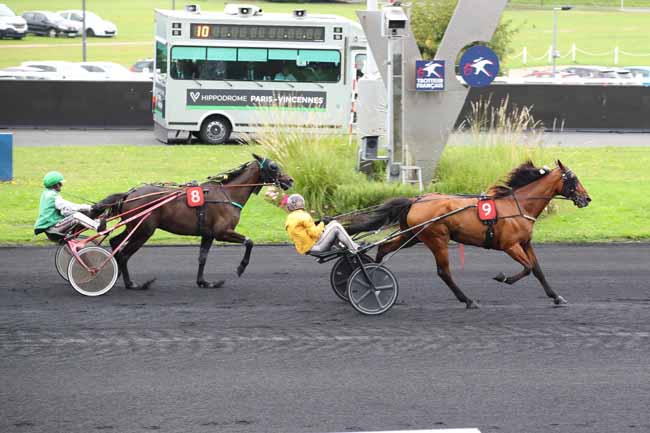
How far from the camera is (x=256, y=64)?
27.3m

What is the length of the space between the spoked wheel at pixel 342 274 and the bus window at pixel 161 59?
1659 cm

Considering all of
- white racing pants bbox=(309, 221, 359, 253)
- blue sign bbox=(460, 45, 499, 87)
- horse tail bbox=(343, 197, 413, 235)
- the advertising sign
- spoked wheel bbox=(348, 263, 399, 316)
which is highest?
blue sign bbox=(460, 45, 499, 87)

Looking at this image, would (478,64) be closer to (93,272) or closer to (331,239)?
(331,239)

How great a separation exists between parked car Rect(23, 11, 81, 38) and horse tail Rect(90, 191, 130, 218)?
53.0 meters

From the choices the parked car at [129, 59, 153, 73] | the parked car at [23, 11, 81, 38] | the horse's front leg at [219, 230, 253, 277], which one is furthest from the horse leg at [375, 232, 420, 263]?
the parked car at [23, 11, 81, 38]

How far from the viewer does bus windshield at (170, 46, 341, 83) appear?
2703 centimetres

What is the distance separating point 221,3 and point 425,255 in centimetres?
5427

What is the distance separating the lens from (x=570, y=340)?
10164 mm

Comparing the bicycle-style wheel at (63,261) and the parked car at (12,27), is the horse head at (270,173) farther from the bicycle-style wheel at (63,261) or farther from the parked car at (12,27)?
the parked car at (12,27)

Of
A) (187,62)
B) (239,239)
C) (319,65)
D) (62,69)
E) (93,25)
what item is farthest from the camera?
(93,25)

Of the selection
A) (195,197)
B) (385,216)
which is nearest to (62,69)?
(195,197)

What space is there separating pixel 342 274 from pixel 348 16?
181ft

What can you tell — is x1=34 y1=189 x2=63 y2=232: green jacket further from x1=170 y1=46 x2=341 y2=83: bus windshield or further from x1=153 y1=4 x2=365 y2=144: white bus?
x1=170 y1=46 x2=341 y2=83: bus windshield

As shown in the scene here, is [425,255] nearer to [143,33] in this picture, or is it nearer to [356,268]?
[356,268]
